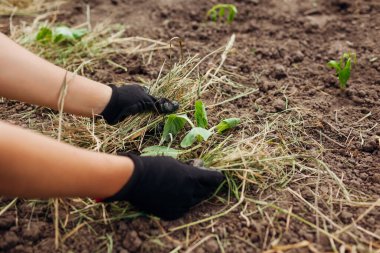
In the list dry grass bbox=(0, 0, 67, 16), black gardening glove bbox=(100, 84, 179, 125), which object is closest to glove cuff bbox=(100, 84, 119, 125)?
black gardening glove bbox=(100, 84, 179, 125)

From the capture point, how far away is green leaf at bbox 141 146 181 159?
1362 mm

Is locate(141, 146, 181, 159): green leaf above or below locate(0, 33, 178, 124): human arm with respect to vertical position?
below

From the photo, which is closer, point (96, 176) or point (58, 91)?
point (96, 176)

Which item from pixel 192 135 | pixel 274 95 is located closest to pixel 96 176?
pixel 192 135

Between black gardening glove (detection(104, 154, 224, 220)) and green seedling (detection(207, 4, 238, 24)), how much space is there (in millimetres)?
1110

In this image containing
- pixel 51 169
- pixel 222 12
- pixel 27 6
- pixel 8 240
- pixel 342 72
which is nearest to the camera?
pixel 51 169

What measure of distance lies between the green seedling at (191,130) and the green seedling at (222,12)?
2.63ft

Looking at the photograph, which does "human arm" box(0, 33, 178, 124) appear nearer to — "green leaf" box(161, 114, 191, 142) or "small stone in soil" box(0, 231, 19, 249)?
"green leaf" box(161, 114, 191, 142)

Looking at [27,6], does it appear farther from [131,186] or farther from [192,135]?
[131,186]

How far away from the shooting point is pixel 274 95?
1.74m

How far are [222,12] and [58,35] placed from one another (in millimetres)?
759

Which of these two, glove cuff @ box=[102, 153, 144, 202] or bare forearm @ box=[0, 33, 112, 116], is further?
bare forearm @ box=[0, 33, 112, 116]

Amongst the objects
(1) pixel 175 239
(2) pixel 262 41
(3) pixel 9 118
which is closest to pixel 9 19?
(3) pixel 9 118

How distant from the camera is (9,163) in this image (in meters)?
1.00
